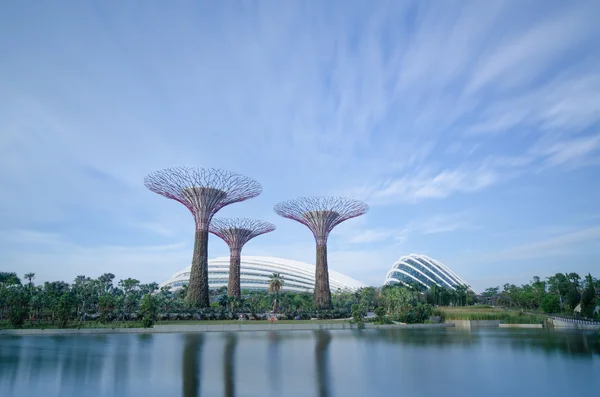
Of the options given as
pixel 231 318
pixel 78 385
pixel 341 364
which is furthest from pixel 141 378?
pixel 231 318

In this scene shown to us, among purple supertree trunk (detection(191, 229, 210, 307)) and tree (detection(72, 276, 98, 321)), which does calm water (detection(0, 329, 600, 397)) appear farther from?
purple supertree trunk (detection(191, 229, 210, 307))

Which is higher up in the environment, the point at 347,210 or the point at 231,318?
the point at 347,210

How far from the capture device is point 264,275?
99312 millimetres

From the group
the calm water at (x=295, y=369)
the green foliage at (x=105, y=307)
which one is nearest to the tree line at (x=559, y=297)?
the calm water at (x=295, y=369)

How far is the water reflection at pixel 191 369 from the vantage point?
10812 mm

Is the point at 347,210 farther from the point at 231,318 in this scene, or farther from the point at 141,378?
the point at 141,378

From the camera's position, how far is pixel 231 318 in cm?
4025

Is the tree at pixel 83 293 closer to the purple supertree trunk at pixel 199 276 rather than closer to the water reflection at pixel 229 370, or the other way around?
the purple supertree trunk at pixel 199 276

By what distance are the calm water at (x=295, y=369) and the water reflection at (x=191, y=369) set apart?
0.03 metres

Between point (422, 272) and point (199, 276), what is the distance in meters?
70.9

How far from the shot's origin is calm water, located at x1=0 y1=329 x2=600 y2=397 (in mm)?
11078

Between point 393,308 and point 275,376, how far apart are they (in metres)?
33.8

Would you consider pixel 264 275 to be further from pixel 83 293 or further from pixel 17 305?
pixel 17 305

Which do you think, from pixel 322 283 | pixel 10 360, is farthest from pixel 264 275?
pixel 10 360
